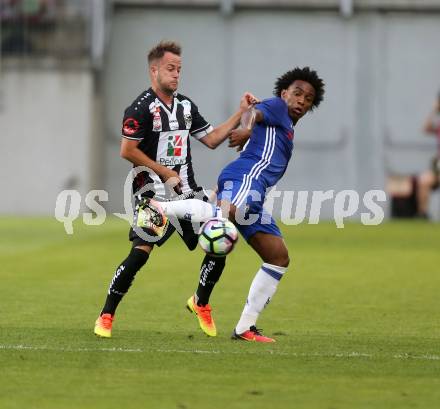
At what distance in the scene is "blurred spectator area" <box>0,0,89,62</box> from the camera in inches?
1200

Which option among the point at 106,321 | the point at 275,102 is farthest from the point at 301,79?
the point at 106,321

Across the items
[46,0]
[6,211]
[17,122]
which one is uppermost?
[46,0]

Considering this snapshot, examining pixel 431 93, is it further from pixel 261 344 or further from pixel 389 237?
pixel 261 344

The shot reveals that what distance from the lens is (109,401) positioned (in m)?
7.27

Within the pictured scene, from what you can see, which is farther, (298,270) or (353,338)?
(298,270)

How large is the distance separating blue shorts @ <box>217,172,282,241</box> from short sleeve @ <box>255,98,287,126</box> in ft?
1.46

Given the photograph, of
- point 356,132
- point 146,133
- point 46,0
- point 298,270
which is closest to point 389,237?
point 298,270

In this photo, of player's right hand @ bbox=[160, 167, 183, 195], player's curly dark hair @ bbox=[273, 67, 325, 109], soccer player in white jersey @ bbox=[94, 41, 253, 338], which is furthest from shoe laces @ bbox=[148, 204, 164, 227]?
player's curly dark hair @ bbox=[273, 67, 325, 109]

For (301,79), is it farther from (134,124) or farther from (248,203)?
(134,124)

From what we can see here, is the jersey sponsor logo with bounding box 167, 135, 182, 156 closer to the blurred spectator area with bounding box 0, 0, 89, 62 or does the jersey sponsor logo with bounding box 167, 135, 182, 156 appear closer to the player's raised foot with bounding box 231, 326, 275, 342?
the player's raised foot with bounding box 231, 326, 275, 342

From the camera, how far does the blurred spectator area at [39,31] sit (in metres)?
30.5

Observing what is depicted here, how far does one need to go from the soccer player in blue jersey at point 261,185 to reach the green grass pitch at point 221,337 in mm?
469

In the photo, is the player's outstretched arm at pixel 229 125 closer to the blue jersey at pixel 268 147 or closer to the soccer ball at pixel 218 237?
the blue jersey at pixel 268 147

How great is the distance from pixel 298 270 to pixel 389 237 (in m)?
6.80
